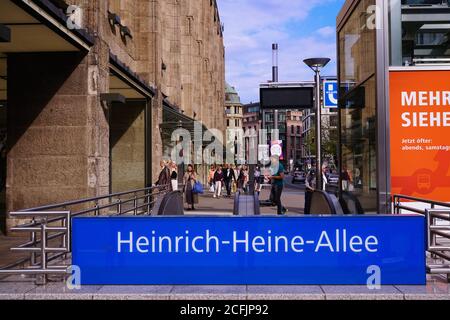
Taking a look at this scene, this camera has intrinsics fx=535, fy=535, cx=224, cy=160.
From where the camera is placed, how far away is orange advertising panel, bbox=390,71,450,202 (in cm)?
843

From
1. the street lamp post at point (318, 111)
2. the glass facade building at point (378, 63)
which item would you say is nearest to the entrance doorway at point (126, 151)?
the street lamp post at point (318, 111)

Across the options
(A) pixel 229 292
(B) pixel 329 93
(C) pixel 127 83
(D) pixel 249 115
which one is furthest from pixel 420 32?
(D) pixel 249 115

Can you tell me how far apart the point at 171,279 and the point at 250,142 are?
11.9 metres

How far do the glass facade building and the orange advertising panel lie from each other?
275 mm

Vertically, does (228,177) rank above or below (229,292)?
above

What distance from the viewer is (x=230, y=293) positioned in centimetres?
562

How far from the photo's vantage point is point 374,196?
28.0ft

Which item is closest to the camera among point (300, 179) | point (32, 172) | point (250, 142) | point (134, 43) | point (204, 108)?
point (32, 172)

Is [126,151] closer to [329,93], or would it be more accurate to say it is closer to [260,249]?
[329,93]

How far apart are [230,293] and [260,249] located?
0.65 metres
